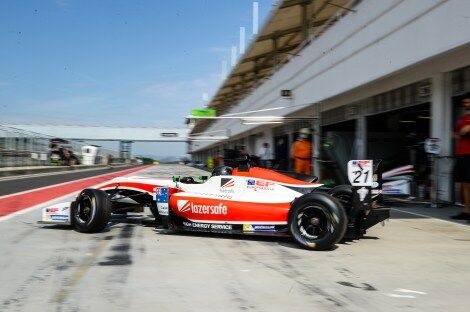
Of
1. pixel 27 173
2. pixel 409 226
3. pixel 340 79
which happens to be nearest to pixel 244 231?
pixel 409 226

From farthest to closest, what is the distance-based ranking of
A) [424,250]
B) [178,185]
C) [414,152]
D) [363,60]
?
1. [363,60]
2. [414,152]
3. [178,185]
4. [424,250]

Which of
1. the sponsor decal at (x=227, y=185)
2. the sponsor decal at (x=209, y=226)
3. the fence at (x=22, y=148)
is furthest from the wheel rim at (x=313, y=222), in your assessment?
the fence at (x=22, y=148)

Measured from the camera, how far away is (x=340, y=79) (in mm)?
12953

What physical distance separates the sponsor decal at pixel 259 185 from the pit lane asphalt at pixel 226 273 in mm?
600

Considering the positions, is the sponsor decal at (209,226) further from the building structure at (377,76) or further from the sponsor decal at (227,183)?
the building structure at (377,76)

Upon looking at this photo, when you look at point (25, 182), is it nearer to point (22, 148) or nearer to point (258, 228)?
point (22, 148)

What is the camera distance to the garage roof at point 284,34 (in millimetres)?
15695

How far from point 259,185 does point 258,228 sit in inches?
22.3

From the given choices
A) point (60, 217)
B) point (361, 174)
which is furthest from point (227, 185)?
point (60, 217)

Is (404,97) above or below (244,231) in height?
above

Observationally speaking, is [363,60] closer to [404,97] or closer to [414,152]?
[404,97]

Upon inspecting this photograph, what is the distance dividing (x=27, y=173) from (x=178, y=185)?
792 inches

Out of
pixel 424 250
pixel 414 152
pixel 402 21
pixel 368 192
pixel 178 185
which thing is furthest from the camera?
pixel 414 152

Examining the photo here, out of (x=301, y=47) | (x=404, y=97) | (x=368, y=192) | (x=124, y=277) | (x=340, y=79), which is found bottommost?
(x=124, y=277)
